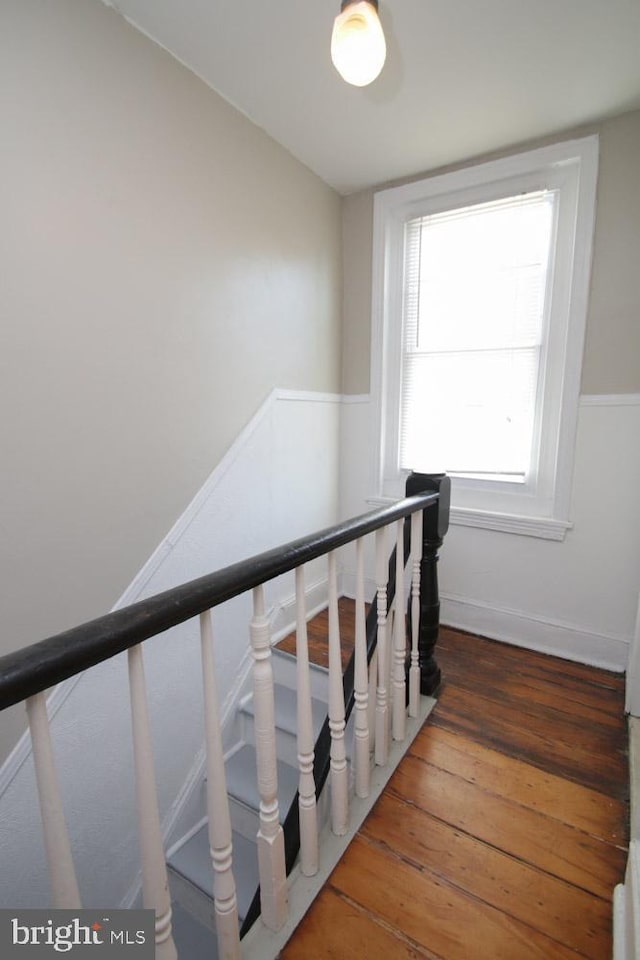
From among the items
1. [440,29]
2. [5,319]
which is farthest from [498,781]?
[440,29]

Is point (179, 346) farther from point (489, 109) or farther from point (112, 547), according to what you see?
point (489, 109)

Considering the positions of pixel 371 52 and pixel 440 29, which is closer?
pixel 371 52

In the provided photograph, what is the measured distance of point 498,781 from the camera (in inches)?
55.2

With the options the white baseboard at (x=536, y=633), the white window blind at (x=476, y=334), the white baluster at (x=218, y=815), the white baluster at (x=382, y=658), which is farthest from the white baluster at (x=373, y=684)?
the white baseboard at (x=536, y=633)

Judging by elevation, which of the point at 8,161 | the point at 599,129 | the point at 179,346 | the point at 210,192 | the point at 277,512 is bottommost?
the point at 277,512

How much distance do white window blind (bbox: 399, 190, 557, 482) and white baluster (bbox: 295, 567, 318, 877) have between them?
1.33 metres

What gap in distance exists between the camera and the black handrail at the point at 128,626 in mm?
500

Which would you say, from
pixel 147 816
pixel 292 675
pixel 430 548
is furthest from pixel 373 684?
pixel 292 675

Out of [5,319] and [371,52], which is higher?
[371,52]

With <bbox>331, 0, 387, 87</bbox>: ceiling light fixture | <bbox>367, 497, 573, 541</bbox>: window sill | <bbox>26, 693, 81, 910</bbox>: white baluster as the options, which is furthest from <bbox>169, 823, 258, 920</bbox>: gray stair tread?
<bbox>331, 0, 387, 87</bbox>: ceiling light fixture

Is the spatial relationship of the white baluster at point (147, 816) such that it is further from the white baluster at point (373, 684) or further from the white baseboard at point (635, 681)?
the white baseboard at point (635, 681)

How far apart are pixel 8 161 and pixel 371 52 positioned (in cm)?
102

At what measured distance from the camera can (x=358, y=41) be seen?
1122 millimetres

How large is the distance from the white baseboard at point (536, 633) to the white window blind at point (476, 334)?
716 millimetres
